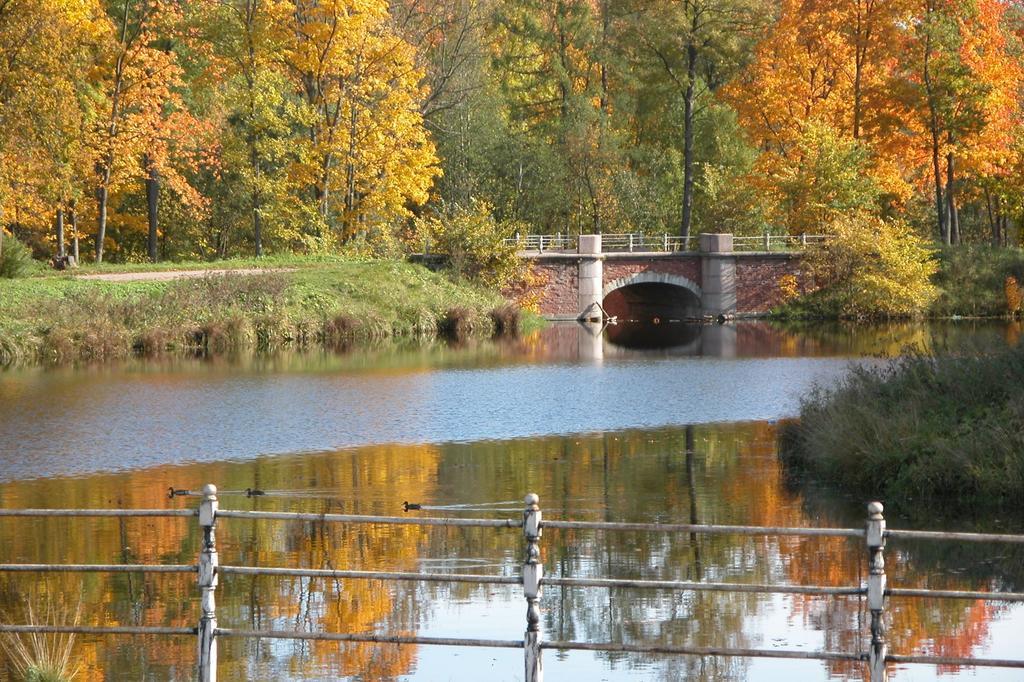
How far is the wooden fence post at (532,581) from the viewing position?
28.9 feet

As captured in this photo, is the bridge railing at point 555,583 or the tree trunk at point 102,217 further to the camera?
the tree trunk at point 102,217

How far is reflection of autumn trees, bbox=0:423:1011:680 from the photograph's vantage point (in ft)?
39.0

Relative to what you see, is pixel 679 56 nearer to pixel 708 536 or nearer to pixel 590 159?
pixel 590 159

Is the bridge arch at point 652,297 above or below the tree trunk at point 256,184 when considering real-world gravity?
below

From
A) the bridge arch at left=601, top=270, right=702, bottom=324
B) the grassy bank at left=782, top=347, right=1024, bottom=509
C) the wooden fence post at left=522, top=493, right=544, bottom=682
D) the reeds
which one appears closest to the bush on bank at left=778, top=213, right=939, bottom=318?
the bridge arch at left=601, top=270, right=702, bottom=324

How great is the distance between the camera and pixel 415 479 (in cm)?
2083

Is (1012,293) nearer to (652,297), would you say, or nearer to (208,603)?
(652,297)

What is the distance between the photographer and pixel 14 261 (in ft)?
143

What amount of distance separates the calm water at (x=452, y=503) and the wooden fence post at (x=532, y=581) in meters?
2.06

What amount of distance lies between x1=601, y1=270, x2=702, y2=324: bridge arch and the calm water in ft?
67.2

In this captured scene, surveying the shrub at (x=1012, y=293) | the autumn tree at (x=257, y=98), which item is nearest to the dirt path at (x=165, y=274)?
the autumn tree at (x=257, y=98)

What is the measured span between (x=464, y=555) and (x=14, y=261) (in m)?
31.5

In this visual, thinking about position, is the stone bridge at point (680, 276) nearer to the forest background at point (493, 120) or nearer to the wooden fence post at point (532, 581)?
the forest background at point (493, 120)

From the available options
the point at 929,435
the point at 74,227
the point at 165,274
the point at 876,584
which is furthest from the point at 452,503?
the point at 74,227
